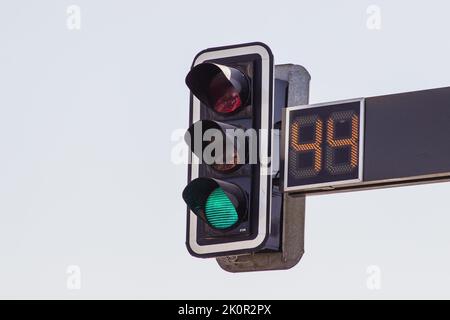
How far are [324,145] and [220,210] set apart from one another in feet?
2.67

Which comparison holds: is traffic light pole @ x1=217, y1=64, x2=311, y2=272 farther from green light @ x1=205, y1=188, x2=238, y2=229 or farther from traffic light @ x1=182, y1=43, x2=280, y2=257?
green light @ x1=205, y1=188, x2=238, y2=229

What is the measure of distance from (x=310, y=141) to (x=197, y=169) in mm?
763

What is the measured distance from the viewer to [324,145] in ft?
40.1

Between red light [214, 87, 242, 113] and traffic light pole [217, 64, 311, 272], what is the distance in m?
0.40

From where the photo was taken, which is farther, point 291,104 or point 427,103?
point 291,104

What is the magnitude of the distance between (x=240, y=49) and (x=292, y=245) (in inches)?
53.2

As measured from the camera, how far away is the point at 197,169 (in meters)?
12.3

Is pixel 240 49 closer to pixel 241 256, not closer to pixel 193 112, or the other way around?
pixel 193 112

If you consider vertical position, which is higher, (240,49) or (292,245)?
(240,49)

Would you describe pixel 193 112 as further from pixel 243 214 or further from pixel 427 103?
pixel 427 103

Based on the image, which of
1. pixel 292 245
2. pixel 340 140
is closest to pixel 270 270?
pixel 292 245

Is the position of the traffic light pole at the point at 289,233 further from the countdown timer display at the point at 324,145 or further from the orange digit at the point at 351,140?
the orange digit at the point at 351,140

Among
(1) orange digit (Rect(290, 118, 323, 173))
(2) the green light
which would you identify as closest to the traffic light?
(2) the green light

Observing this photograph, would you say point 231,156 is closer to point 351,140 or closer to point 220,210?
point 220,210
